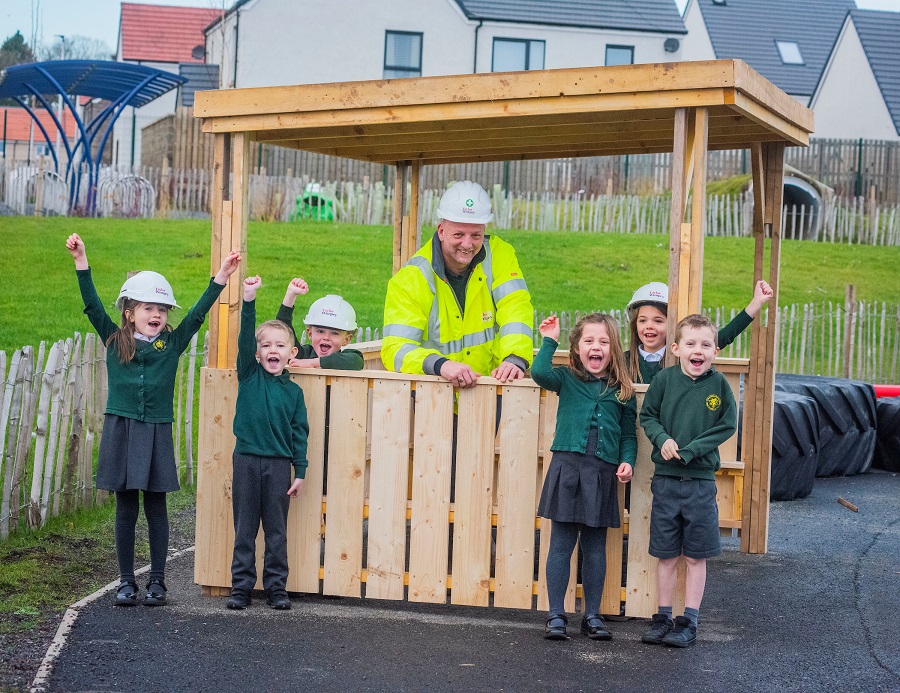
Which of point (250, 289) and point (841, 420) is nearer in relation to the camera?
point (250, 289)

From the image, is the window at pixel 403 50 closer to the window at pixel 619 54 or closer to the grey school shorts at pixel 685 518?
the window at pixel 619 54

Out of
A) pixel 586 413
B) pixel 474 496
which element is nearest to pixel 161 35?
pixel 474 496

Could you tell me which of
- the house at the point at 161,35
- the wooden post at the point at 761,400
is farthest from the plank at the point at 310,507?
the house at the point at 161,35

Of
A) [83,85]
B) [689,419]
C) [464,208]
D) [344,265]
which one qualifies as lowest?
[689,419]

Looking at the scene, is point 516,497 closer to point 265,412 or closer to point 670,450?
point 670,450

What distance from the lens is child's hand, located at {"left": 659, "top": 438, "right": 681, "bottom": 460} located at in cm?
563

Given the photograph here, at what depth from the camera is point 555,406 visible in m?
6.14

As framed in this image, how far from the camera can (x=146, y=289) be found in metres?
6.23

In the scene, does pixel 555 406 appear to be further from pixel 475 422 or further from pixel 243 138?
pixel 243 138

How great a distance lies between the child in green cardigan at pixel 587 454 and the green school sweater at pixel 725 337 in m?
0.48

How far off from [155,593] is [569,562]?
228cm

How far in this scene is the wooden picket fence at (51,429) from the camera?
7371 millimetres

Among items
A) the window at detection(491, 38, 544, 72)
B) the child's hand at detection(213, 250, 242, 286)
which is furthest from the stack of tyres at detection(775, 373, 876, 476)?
the window at detection(491, 38, 544, 72)

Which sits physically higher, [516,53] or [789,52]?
[789,52]
